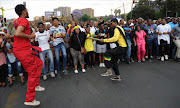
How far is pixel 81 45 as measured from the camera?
227 inches

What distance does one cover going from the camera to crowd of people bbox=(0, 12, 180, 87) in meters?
4.92

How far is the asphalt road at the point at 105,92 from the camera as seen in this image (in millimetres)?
3342

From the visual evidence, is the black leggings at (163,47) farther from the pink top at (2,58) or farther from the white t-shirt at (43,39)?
the pink top at (2,58)

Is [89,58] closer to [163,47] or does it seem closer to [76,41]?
[76,41]

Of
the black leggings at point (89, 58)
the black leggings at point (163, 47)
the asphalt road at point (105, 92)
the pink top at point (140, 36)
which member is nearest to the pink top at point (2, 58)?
the asphalt road at point (105, 92)

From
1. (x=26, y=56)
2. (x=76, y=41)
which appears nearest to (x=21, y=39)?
(x=26, y=56)

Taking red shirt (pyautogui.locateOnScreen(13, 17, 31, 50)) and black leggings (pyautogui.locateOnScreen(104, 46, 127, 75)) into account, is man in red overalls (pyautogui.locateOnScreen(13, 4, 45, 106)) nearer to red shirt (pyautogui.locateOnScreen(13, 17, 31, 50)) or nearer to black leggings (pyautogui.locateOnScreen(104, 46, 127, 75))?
red shirt (pyautogui.locateOnScreen(13, 17, 31, 50))

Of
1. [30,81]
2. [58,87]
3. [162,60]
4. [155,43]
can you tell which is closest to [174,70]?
[162,60]

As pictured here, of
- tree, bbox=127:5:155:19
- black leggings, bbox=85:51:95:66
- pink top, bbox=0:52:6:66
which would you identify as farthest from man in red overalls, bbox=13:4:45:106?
tree, bbox=127:5:155:19

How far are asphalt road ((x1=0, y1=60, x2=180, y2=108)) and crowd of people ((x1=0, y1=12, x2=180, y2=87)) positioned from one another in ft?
2.02

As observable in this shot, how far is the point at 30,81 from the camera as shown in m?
3.29

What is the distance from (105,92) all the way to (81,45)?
8.06 ft

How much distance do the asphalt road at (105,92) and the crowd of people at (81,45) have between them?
62 cm

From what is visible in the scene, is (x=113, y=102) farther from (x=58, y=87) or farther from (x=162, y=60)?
(x=162, y=60)
